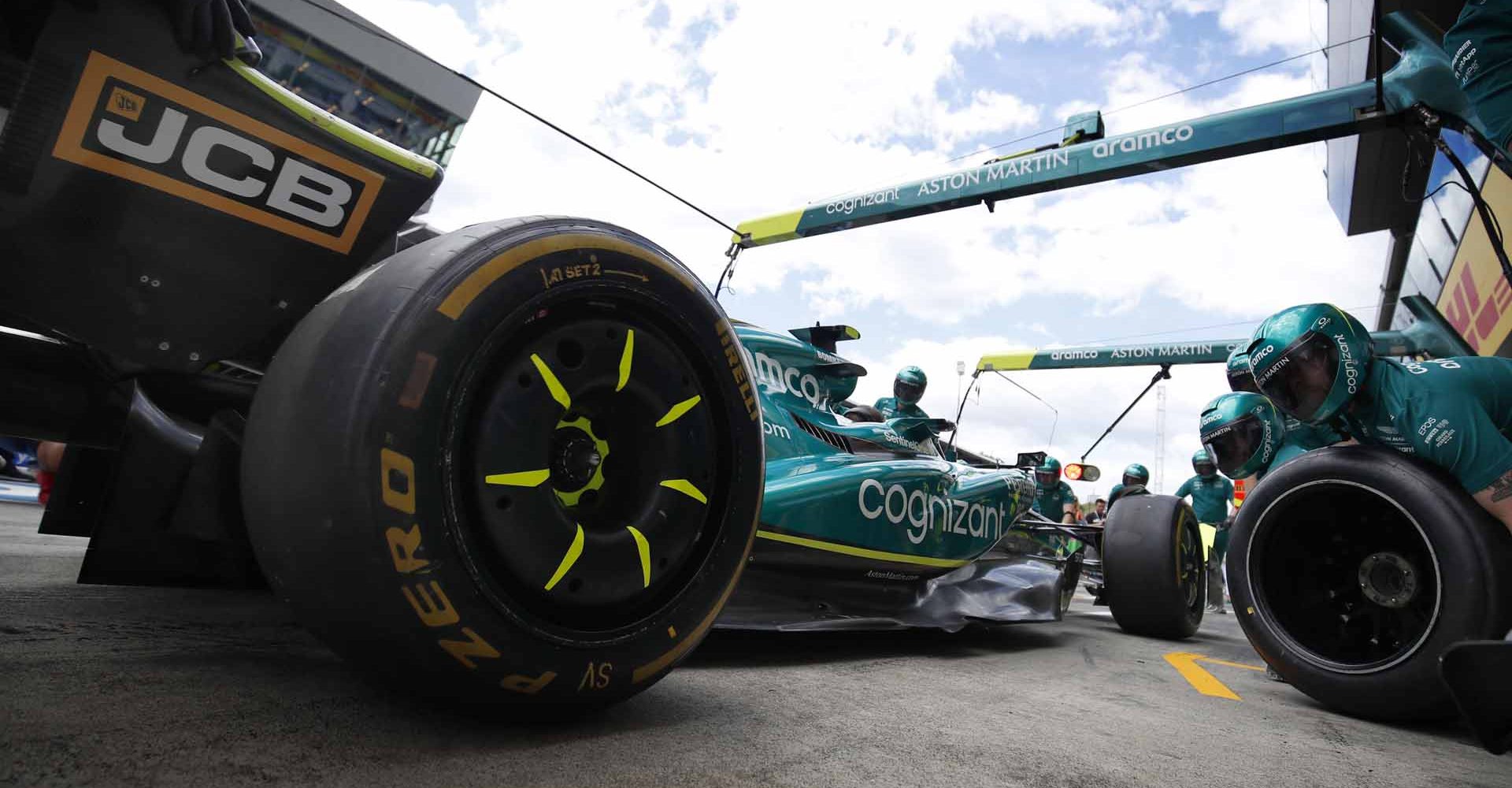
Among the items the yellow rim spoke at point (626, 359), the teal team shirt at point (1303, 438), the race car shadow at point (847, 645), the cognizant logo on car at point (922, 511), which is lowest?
the race car shadow at point (847, 645)

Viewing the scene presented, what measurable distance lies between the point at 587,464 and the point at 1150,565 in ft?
14.8

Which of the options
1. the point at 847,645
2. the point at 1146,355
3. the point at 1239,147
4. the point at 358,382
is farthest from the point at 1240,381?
the point at 1146,355

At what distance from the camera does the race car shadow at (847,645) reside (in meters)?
2.60

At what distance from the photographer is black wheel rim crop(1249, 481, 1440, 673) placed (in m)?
2.73

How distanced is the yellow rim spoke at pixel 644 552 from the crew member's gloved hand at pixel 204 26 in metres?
1.14

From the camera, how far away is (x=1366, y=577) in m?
2.84

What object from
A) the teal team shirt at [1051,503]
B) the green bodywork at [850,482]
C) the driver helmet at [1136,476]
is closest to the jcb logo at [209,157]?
the green bodywork at [850,482]

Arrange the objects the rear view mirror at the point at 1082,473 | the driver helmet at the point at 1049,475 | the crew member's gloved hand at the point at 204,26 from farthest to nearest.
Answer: the driver helmet at the point at 1049,475
the rear view mirror at the point at 1082,473
the crew member's gloved hand at the point at 204,26

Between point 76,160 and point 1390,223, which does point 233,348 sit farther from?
point 1390,223

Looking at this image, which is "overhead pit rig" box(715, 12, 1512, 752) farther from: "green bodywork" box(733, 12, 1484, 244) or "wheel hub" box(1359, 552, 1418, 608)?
"wheel hub" box(1359, 552, 1418, 608)

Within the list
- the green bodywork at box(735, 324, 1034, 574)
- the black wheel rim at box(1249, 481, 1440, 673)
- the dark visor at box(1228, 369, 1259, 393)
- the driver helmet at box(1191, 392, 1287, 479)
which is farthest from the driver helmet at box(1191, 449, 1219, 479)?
the black wheel rim at box(1249, 481, 1440, 673)

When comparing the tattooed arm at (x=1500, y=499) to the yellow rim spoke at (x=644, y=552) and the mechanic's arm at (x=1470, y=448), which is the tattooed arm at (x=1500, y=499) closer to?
the mechanic's arm at (x=1470, y=448)

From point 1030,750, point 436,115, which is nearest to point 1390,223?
point 1030,750

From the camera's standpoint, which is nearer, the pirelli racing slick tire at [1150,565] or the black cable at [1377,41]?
the black cable at [1377,41]
